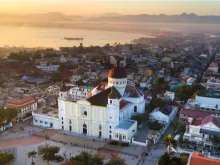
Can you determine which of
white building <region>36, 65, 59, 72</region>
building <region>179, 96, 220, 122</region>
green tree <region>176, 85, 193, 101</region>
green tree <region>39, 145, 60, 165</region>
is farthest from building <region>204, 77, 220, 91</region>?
white building <region>36, 65, 59, 72</region>

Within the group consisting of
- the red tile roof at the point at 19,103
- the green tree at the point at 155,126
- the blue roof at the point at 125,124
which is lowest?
the green tree at the point at 155,126

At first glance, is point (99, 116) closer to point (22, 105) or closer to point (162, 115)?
point (162, 115)

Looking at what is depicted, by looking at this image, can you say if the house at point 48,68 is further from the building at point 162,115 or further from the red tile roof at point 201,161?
the red tile roof at point 201,161

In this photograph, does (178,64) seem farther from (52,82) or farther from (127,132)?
(127,132)

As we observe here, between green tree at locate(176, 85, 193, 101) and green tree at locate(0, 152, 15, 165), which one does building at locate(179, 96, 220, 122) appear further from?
green tree at locate(0, 152, 15, 165)

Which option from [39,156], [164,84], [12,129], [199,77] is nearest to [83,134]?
[39,156]

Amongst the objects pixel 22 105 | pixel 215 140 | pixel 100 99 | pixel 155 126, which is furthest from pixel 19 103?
pixel 215 140

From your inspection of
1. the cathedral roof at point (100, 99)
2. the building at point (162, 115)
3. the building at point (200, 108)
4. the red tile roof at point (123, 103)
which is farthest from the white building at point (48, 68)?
the building at point (200, 108)

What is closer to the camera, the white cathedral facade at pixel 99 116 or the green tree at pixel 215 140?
the green tree at pixel 215 140
